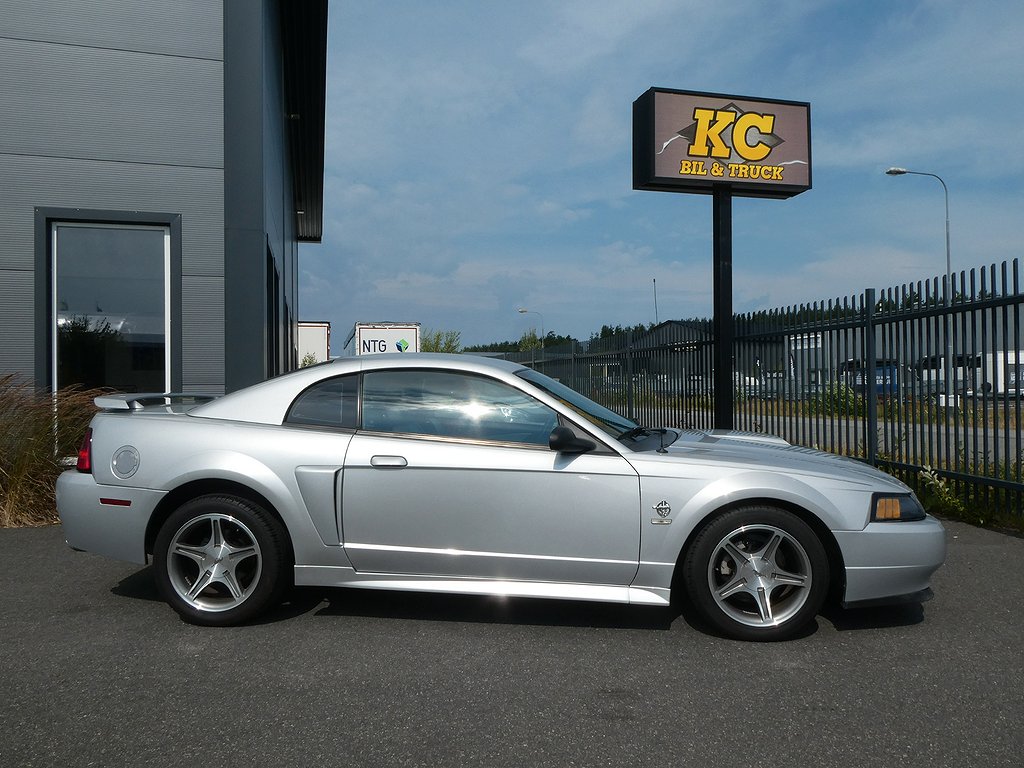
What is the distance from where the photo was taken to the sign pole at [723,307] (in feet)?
33.8

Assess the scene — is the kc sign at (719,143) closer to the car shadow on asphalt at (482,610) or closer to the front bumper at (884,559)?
the car shadow on asphalt at (482,610)

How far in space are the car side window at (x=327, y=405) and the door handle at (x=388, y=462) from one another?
280 millimetres

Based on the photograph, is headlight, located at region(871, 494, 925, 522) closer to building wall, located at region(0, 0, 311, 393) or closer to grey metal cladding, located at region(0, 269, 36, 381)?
building wall, located at region(0, 0, 311, 393)

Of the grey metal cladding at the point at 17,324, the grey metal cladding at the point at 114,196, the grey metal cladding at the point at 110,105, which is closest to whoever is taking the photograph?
the grey metal cladding at the point at 17,324

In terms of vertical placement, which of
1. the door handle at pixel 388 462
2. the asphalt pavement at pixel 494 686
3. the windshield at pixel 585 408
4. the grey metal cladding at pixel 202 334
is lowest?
the asphalt pavement at pixel 494 686

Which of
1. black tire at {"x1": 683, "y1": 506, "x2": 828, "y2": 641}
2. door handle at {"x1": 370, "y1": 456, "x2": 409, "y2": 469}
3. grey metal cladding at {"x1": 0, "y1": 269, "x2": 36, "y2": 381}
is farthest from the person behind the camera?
grey metal cladding at {"x1": 0, "y1": 269, "x2": 36, "y2": 381}

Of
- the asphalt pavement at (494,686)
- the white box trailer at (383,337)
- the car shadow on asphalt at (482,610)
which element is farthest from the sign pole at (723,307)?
the white box trailer at (383,337)

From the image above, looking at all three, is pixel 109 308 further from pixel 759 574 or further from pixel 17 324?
pixel 759 574

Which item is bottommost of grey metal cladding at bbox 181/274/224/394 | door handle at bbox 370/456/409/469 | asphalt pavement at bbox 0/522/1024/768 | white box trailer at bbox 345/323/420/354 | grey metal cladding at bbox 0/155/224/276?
asphalt pavement at bbox 0/522/1024/768

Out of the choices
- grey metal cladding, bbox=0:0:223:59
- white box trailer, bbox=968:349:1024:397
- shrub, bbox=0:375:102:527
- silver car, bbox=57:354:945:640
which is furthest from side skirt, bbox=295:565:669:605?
grey metal cladding, bbox=0:0:223:59

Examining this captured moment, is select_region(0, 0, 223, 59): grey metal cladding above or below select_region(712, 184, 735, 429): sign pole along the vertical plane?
above

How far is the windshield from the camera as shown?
14.8 feet

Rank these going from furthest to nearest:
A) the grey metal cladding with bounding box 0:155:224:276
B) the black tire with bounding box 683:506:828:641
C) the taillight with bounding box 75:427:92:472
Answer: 1. the grey metal cladding with bounding box 0:155:224:276
2. the taillight with bounding box 75:427:92:472
3. the black tire with bounding box 683:506:828:641

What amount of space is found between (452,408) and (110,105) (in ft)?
24.2
